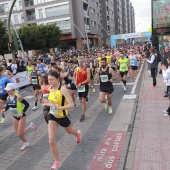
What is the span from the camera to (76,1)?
46.2 m

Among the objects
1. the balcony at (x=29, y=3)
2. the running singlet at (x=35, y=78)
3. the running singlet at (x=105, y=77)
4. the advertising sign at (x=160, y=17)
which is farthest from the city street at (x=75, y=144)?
the balcony at (x=29, y=3)

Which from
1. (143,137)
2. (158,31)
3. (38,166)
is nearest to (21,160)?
(38,166)

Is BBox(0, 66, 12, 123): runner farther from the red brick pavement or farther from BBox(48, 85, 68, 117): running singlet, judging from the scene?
the red brick pavement

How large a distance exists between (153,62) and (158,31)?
21.3 ft

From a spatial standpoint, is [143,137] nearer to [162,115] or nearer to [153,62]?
[162,115]

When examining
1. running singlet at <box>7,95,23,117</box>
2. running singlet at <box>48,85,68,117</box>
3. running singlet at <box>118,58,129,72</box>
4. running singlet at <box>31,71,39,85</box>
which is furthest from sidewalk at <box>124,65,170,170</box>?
running singlet at <box>31,71,39,85</box>

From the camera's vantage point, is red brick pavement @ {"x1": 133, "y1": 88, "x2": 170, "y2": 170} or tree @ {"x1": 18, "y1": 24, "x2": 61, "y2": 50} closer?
red brick pavement @ {"x1": 133, "y1": 88, "x2": 170, "y2": 170}

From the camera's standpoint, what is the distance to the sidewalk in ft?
Answer: 13.6

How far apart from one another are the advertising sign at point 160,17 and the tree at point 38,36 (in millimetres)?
24888

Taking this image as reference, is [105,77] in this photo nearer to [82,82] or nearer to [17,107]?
[82,82]

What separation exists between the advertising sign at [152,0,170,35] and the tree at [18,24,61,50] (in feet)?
81.7

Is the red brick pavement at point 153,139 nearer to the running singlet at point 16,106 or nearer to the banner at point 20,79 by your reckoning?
the running singlet at point 16,106

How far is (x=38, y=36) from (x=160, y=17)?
25521 millimetres

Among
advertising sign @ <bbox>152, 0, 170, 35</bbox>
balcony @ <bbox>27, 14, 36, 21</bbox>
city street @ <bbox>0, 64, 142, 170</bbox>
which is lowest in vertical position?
city street @ <bbox>0, 64, 142, 170</bbox>
